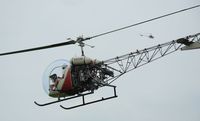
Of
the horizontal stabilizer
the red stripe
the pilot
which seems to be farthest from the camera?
the pilot

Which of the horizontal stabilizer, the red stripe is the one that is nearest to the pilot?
the red stripe

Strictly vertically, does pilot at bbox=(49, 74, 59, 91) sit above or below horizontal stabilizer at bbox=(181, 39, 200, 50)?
below

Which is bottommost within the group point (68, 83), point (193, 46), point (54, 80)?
point (68, 83)

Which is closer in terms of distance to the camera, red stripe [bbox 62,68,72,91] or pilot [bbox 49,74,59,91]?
red stripe [bbox 62,68,72,91]

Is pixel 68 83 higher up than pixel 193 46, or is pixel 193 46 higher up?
pixel 193 46

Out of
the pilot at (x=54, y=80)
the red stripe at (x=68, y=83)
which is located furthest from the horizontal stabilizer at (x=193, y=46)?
the pilot at (x=54, y=80)

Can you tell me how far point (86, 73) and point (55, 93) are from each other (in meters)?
2.48

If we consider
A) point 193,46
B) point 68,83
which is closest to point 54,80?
point 68,83

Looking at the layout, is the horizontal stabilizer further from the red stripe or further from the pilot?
the pilot

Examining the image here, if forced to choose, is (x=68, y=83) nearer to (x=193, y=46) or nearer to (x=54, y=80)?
(x=54, y=80)

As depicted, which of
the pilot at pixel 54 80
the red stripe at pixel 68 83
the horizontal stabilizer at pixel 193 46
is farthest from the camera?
the pilot at pixel 54 80

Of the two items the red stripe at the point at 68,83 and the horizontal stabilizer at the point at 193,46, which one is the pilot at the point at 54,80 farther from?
the horizontal stabilizer at the point at 193,46

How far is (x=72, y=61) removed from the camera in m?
24.9

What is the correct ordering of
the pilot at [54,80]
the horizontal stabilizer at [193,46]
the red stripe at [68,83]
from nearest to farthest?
the horizontal stabilizer at [193,46] < the red stripe at [68,83] < the pilot at [54,80]
